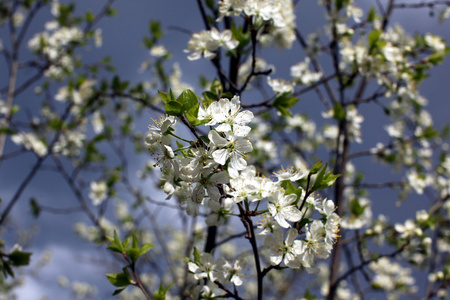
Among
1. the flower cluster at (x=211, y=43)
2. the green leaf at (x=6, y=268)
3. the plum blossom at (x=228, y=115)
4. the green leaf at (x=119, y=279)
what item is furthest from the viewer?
the flower cluster at (x=211, y=43)

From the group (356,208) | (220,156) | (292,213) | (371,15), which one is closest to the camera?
(220,156)

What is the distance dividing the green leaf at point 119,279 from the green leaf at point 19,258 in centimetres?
80

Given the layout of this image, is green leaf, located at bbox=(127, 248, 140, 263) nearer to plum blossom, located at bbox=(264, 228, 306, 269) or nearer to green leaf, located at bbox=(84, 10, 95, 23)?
plum blossom, located at bbox=(264, 228, 306, 269)

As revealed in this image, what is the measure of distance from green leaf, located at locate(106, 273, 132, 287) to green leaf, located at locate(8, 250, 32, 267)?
2.61 feet

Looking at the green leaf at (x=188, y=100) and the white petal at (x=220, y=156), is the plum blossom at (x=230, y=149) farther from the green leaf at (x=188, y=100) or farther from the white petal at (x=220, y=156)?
the green leaf at (x=188, y=100)

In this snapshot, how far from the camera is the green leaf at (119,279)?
165 cm

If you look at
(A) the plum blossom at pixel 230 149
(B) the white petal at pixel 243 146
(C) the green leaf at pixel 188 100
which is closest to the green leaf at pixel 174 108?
(C) the green leaf at pixel 188 100

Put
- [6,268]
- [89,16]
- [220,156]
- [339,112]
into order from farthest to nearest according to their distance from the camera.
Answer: [89,16], [339,112], [6,268], [220,156]

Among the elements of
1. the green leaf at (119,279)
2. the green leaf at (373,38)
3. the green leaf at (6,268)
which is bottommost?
the green leaf at (119,279)

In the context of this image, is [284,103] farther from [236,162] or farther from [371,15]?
[371,15]

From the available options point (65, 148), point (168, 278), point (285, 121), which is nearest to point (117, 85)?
point (65, 148)

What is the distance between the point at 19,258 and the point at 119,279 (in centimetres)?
87

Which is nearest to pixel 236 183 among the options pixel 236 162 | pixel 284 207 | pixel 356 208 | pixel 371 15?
pixel 236 162

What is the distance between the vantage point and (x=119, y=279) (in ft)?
5.44
